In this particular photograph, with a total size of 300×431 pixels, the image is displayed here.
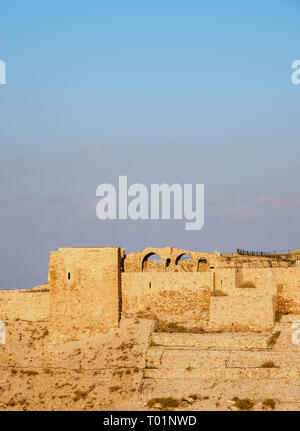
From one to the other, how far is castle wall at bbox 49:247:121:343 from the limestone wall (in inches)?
198

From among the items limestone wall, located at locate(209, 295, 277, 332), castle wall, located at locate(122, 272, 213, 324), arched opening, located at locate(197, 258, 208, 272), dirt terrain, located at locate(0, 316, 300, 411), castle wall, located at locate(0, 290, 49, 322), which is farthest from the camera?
arched opening, located at locate(197, 258, 208, 272)

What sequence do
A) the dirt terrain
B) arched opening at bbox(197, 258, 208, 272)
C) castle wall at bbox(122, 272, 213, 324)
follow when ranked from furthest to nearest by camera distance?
arched opening at bbox(197, 258, 208, 272) → castle wall at bbox(122, 272, 213, 324) → the dirt terrain

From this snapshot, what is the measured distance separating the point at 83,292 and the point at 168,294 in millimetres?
4417

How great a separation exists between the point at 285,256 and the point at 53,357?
17243mm

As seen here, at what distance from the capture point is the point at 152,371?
46.7 metres

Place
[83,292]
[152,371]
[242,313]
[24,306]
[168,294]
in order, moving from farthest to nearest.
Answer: [24,306]
[168,294]
[83,292]
[242,313]
[152,371]

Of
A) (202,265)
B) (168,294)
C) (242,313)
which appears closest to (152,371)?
(242,313)

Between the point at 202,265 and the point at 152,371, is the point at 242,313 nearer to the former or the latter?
the point at 152,371

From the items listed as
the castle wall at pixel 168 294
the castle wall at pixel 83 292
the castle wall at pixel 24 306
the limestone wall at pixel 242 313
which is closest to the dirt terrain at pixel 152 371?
the castle wall at pixel 83 292

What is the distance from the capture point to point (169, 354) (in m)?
47.3

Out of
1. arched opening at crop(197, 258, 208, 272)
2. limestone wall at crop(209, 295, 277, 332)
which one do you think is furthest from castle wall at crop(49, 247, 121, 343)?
arched opening at crop(197, 258, 208, 272)

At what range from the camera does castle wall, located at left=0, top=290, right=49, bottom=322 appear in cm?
5403

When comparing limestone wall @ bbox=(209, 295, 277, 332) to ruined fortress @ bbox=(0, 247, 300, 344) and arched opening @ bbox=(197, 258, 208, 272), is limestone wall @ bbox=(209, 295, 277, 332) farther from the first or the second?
arched opening @ bbox=(197, 258, 208, 272)

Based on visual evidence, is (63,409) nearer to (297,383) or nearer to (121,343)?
(121,343)
